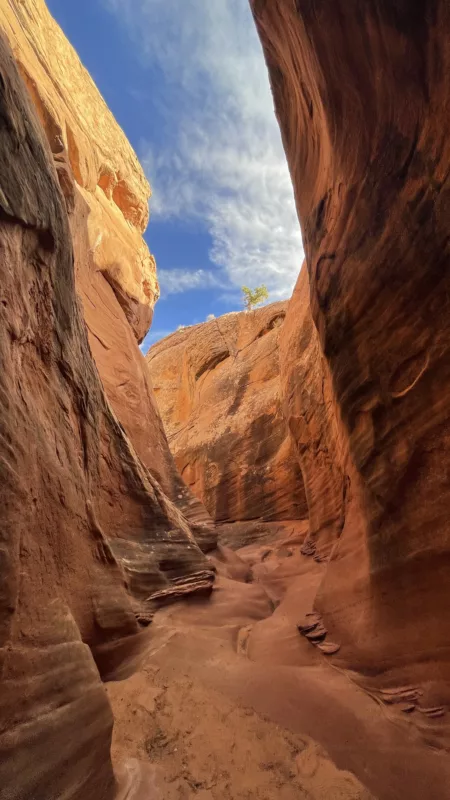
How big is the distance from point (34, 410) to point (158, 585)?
4270 millimetres

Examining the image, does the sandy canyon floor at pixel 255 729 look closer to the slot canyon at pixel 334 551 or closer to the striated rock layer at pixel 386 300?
the slot canyon at pixel 334 551

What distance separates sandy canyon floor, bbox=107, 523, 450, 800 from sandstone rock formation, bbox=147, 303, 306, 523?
8187mm

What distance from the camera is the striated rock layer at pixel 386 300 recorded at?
3766 millimetres

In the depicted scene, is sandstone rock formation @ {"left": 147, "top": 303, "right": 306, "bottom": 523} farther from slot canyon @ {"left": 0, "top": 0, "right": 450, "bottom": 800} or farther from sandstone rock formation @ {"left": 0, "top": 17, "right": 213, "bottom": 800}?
sandstone rock formation @ {"left": 0, "top": 17, "right": 213, "bottom": 800}

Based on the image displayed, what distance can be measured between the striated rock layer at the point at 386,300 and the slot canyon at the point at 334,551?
2 cm

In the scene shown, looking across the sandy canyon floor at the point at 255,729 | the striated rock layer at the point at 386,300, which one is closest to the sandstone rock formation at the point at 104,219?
the sandy canyon floor at the point at 255,729

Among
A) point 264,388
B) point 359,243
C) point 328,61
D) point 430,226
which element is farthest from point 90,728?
point 264,388

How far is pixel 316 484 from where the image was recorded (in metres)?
9.68

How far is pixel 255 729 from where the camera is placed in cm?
357

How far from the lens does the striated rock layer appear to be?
3766mm

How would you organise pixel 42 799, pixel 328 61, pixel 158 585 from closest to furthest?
pixel 42 799, pixel 328 61, pixel 158 585

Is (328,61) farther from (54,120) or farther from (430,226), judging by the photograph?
(54,120)

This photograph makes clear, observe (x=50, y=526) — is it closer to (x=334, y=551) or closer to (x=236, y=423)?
(x=334, y=551)

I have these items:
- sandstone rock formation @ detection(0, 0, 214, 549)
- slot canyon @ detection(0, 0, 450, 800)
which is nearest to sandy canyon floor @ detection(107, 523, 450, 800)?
slot canyon @ detection(0, 0, 450, 800)
